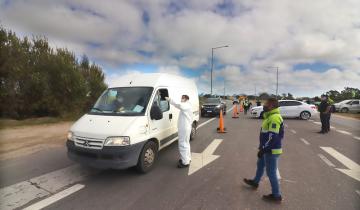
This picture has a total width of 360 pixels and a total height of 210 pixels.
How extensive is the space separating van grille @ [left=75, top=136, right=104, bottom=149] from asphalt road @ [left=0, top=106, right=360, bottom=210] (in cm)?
79

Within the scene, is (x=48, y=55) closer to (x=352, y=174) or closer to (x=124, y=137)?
(x=124, y=137)

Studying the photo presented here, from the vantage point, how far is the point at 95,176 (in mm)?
5566

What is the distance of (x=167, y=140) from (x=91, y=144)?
2.40m

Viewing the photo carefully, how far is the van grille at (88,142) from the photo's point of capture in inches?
200

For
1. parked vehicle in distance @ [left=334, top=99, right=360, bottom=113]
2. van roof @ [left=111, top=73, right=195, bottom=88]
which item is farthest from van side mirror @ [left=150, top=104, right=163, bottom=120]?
parked vehicle in distance @ [left=334, top=99, right=360, bottom=113]

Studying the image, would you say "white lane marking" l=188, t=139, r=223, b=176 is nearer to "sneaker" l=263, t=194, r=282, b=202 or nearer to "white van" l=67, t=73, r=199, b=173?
"white van" l=67, t=73, r=199, b=173

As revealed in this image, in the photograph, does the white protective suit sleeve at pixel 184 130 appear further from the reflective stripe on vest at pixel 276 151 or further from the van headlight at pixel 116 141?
the reflective stripe on vest at pixel 276 151

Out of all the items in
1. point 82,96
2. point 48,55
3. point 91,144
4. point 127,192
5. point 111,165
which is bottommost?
point 127,192

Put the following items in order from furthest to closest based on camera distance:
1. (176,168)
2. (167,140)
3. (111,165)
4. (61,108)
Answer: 1. (61,108)
2. (167,140)
3. (176,168)
4. (111,165)

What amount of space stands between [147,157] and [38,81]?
12.9 metres

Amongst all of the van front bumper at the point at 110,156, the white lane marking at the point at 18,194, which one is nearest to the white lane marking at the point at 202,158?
the van front bumper at the point at 110,156

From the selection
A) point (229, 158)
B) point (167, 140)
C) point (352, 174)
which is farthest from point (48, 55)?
point (352, 174)

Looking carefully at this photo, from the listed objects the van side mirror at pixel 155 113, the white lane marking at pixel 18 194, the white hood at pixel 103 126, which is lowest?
the white lane marking at pixel 18 194

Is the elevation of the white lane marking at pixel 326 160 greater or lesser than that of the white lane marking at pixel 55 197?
greater
